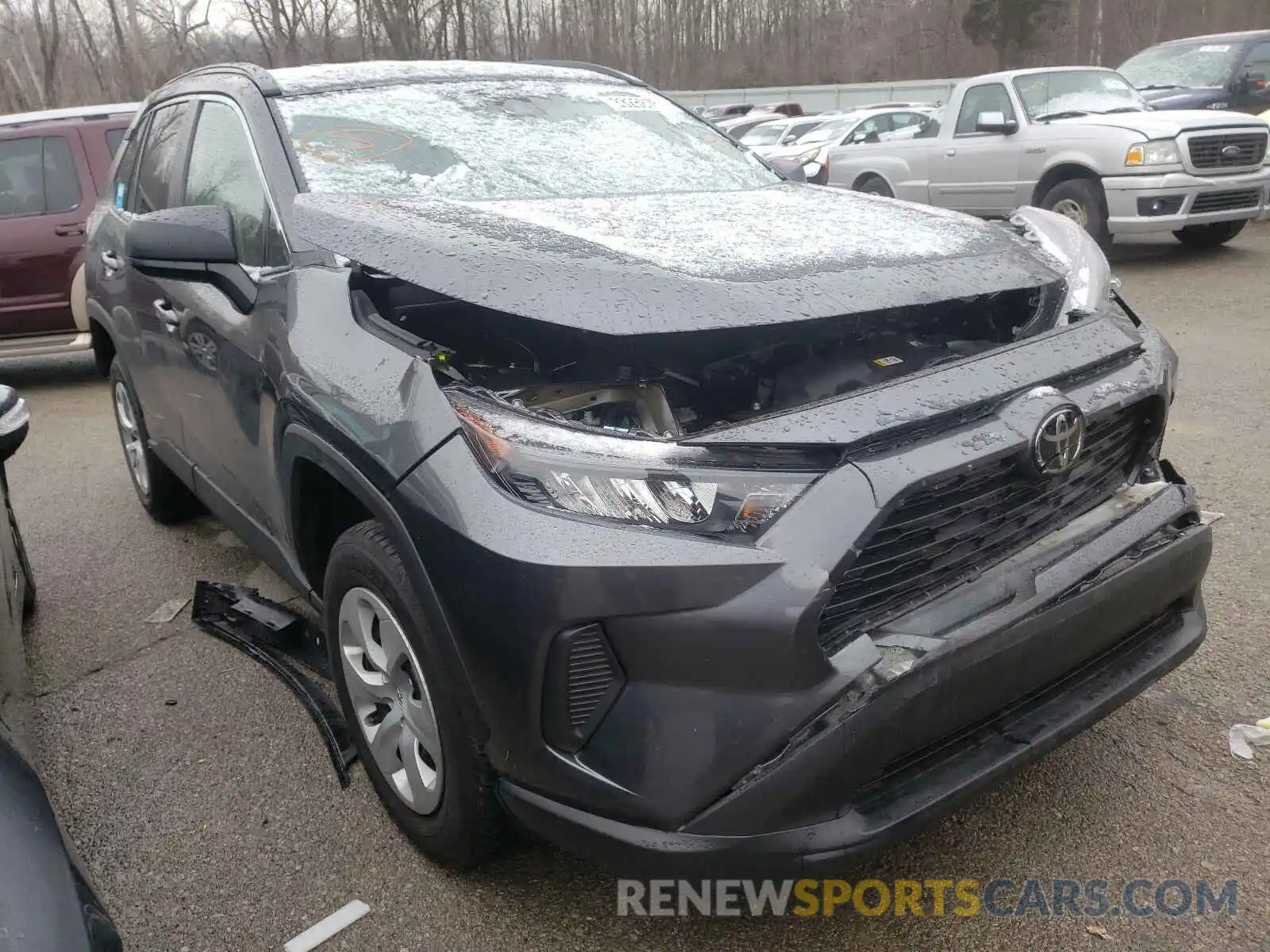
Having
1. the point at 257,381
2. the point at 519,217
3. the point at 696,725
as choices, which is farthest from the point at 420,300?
the point at 696,725

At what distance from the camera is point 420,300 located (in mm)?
2328

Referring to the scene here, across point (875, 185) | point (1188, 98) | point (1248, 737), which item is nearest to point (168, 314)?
point (1248, 737)

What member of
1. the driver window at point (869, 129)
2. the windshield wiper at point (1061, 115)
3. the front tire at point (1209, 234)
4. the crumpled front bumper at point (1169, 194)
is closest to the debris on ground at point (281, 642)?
the crumpled front bumper at point (1169, 194)

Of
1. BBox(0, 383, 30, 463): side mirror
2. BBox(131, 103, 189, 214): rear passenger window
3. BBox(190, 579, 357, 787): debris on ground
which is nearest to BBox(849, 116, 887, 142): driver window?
BBox(131, 103, 189, 214): rear passenger window

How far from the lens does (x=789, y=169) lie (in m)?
3.77

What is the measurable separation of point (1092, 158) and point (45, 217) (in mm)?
8448

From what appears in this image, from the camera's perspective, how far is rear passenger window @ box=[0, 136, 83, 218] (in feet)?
24.4

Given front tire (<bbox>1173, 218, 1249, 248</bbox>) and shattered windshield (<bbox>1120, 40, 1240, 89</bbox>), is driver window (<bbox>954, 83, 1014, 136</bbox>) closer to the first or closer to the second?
front tire (<bbox>1173, 218, 1249, 248</bbox>)

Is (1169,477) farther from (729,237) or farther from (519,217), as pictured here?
(519,217)

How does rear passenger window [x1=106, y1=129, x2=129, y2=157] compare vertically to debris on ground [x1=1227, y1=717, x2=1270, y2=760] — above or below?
above

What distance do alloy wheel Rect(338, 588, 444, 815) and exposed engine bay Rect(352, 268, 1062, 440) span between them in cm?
57

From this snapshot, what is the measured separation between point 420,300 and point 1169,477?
1.84 meters

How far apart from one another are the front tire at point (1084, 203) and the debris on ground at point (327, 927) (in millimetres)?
8470

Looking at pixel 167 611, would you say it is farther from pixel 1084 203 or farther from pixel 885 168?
pixel 885 168
